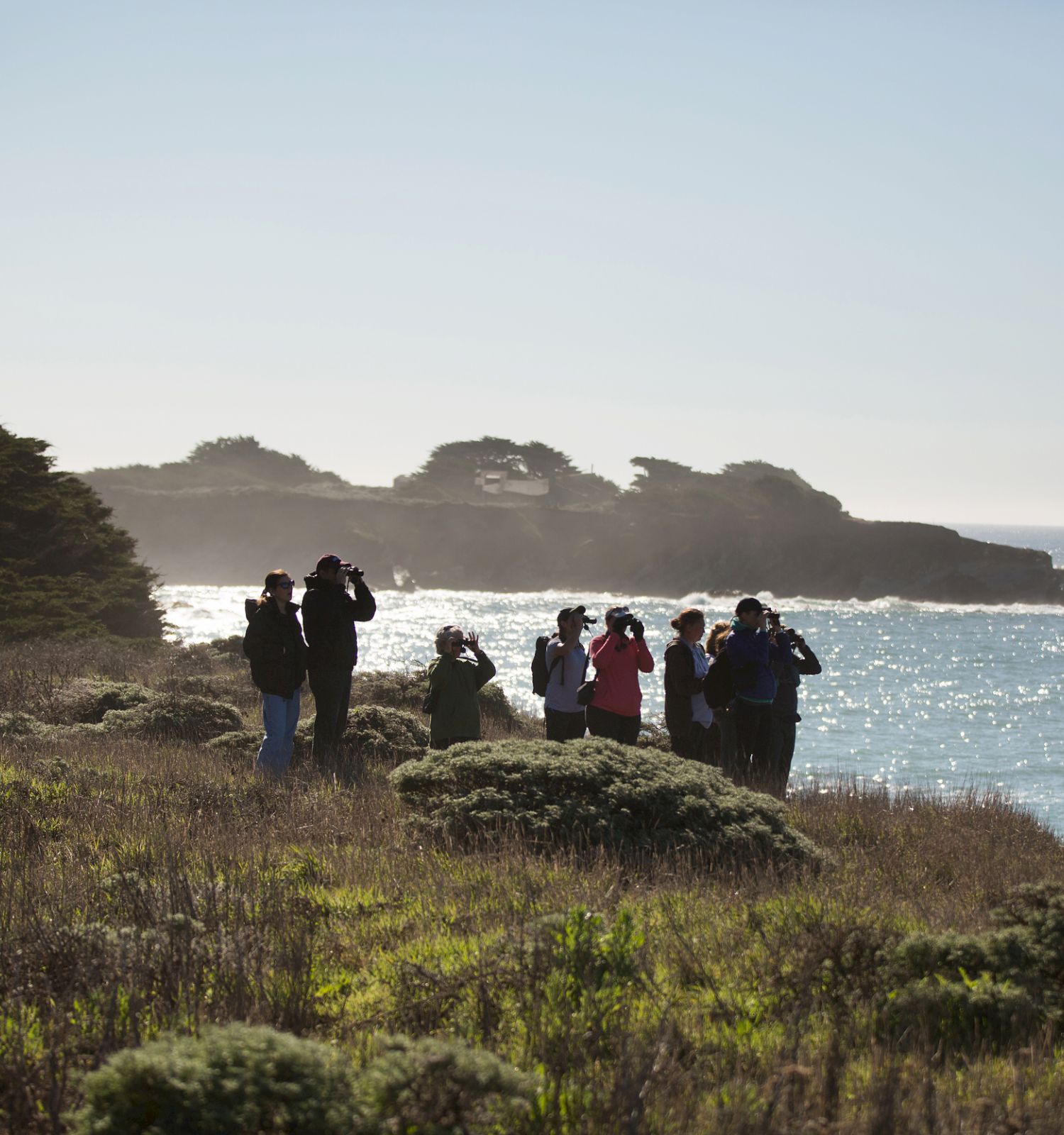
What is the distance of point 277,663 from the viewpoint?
966cm

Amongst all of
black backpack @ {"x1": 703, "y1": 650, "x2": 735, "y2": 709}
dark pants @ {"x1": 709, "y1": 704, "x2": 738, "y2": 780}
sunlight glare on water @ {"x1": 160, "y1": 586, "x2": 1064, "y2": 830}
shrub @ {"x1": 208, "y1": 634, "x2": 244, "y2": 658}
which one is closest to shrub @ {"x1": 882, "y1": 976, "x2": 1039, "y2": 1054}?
black backpack @ {"x1": 703, "y1": 650, "x2": 735, "y2": 709}

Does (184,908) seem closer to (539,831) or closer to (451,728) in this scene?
(539,831)

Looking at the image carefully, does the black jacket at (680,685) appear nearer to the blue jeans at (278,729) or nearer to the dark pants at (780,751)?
the dark pants at (780,751)

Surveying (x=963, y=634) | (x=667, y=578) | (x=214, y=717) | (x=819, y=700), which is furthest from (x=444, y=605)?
(x=214, y=717)

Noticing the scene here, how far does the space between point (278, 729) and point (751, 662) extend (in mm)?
A: 4234

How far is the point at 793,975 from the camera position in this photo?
434 cm

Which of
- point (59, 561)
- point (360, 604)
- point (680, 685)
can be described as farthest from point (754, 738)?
point (59, 561)

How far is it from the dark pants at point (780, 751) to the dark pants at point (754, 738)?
0.06 m

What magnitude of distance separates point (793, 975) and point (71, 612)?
1954 cm

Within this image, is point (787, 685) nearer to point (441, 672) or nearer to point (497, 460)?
point (441, 672)

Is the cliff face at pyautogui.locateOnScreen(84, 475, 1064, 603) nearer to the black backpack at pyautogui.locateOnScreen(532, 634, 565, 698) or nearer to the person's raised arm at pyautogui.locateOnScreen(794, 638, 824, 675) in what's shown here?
the person's raised arm at pyautogui.locateOnScreen(794, 638, 824, 675)

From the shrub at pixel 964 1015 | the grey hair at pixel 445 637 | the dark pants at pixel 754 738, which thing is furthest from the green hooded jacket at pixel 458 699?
the shrub at pixel 964 1015

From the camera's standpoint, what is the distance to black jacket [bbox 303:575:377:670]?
971 centimetres

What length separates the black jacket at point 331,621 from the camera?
→ 9711 mm
